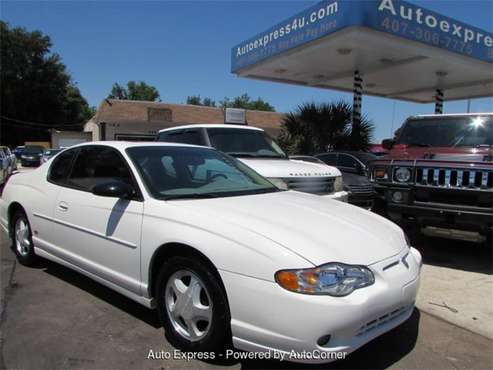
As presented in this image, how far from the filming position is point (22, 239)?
5.12 m

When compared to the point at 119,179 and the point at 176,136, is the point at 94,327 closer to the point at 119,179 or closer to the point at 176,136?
the point at 119,179

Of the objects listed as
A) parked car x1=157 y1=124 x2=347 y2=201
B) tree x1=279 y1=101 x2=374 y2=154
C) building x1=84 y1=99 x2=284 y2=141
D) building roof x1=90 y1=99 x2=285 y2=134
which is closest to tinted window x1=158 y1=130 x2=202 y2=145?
parked car x1=157 y1=124 x2=347 y2=201

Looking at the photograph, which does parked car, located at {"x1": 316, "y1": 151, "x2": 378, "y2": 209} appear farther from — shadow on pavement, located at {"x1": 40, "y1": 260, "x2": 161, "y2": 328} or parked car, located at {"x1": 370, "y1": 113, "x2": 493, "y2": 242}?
shadow on pavement, located at {"x1": 40, "y1": 260, "x2": 161, "y2": 328}

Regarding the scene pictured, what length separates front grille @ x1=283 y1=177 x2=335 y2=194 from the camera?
6215mm

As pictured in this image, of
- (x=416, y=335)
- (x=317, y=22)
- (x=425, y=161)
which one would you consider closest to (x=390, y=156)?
(x=425, y=161)

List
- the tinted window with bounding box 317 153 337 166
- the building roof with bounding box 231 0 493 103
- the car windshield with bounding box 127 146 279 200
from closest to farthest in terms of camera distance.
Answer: the car windshield with bounding box 127 146 279 200 < the tinted window with bounding box 317 153 337 166 < the building roof with bounding box 231 0 493 103

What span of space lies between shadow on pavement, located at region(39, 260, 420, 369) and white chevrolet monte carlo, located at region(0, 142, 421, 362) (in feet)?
1.04

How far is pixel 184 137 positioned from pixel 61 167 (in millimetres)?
2909

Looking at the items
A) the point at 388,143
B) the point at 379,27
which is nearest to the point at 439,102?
the point at 379,27

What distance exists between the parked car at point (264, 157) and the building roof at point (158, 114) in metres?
24.3

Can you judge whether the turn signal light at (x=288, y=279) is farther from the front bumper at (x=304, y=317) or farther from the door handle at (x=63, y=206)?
the door handle at (x=63, y=206)

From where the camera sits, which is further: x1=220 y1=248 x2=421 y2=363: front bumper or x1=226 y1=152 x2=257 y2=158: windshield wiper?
x1=226 y1=152 x2=257 y2=158: windshield wiper

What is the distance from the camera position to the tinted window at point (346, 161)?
1086 centimetres

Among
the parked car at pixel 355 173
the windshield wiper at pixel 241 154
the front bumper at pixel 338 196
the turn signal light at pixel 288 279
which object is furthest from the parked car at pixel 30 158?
the turn signal light at pixel 288 279
